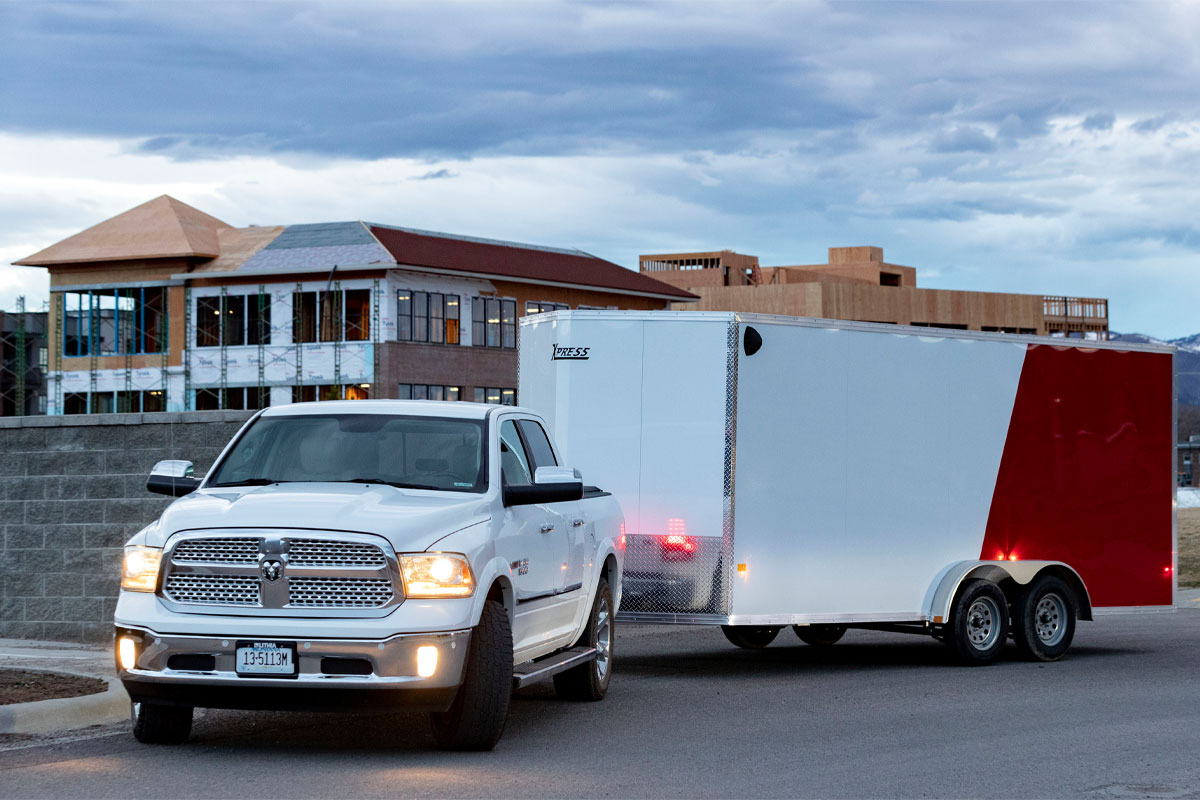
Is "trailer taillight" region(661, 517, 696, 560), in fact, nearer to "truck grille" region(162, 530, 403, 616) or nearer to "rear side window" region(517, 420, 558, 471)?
"rear side window" region(517, 420, 558, 471)

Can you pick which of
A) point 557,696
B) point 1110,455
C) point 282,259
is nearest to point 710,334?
point 557,696

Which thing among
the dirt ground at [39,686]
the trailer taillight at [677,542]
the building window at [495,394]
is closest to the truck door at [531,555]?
the trailer taillight at [677,542]

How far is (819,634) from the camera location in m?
16.8

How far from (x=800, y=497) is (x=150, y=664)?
684 cm

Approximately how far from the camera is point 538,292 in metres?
67.9

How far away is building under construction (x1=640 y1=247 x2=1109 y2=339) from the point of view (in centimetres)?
9594

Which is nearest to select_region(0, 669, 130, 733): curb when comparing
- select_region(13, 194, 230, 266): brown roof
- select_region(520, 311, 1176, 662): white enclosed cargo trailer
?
select_region(520, 311, 1176, 662): white enclosed cargo trailer

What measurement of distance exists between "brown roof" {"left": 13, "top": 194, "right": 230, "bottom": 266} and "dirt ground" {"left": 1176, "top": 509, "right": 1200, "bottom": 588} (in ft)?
136

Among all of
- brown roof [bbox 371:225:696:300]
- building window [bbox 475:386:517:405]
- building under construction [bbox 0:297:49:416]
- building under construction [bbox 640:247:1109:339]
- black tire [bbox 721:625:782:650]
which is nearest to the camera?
black tire [bbox 721:625:782:650]

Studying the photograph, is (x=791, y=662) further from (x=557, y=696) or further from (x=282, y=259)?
(x=282, y=259)

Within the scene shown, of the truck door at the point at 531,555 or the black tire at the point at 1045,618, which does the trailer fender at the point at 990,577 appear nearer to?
the black tire at the point at 1045,618

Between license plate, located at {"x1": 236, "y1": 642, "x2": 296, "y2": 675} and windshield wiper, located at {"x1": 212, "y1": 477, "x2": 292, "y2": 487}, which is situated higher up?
windshield wiper, located at {"x1": 212, "y1": 477, "x2": 292, "y2": 487}

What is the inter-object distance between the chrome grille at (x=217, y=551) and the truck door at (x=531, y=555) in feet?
4.84

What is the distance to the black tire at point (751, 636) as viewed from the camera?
52.9ft
